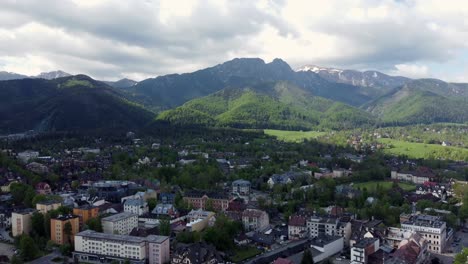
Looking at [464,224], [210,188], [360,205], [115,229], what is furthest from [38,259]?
[464,224]

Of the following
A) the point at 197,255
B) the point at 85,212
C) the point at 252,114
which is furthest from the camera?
the point at 252,114

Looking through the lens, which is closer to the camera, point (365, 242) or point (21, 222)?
point (365, 242)

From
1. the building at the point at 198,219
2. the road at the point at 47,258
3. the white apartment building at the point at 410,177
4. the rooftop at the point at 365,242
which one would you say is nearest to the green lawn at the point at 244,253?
the building at the point at 198,219

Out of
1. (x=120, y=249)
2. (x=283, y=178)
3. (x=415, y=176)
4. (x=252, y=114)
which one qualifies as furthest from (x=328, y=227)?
(x=252, y=114)

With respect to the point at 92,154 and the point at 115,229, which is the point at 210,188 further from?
the point at 92,154

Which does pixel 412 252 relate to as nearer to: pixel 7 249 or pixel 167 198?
pixel 167 198

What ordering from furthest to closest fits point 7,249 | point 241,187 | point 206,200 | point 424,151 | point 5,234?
point 424,151, point 241,187, point 206,200, point 5,234, point 7,249

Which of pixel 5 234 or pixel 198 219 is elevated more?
pixel 198 219

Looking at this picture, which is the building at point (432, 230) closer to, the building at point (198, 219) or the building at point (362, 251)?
the building at point (362, 251)
